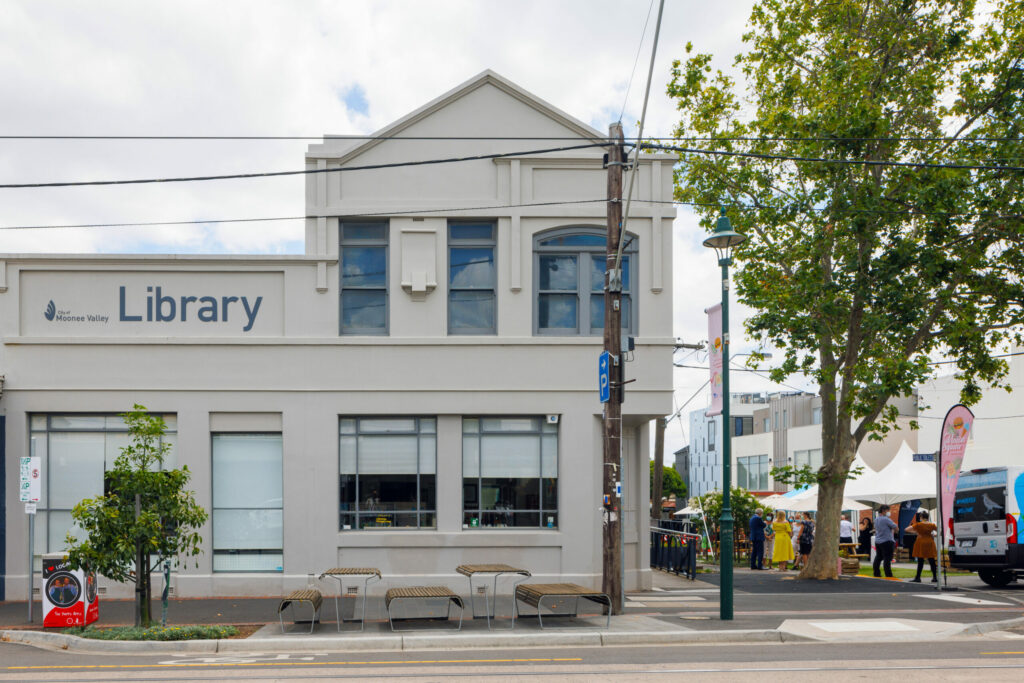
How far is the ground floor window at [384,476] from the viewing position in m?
19.0

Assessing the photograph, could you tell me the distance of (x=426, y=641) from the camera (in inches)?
520

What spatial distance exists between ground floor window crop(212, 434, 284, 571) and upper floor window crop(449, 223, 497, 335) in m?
4.00

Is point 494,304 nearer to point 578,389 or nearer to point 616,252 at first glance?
point 578,389

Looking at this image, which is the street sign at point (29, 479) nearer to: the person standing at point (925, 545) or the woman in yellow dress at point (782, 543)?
the person standing at point (925, 545)

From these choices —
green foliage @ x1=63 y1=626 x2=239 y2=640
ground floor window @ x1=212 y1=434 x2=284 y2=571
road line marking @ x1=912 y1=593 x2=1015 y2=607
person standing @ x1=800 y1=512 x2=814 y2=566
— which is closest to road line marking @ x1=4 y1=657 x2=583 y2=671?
green foliage @ x1=63 y1=626 x2=239 y2=640

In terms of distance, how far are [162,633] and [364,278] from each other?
7.81m

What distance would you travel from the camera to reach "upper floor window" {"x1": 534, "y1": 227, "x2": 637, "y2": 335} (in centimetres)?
1944

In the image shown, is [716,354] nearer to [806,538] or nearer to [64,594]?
[64,594]

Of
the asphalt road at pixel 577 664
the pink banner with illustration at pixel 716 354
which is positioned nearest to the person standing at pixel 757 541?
the pink banner with illustration at pixel 716 354

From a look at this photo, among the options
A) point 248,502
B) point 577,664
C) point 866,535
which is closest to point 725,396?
point 577,664

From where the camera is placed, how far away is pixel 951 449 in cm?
1991

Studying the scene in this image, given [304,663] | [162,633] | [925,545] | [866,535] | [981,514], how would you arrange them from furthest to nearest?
[866,535]
[981,514]
[925,545]
[162,633]
[304,663]

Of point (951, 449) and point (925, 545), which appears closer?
point (951, 449)

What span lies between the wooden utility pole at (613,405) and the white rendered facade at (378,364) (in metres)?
3.47
